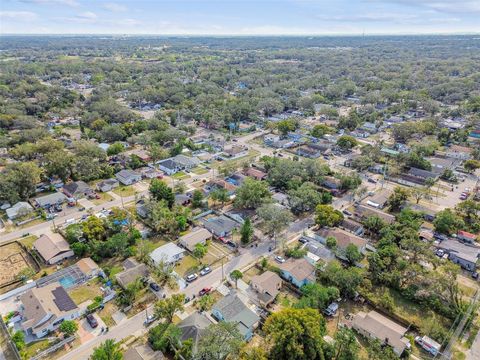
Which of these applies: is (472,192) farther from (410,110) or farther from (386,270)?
(410,110)

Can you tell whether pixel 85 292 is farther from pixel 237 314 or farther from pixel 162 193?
pixel 162 193

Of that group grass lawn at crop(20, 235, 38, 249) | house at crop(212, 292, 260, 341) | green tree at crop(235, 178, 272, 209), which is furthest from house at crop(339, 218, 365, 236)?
grass lawn at crop(20, 235, 38, 249)

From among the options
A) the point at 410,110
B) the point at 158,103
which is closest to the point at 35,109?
the point at 158,103

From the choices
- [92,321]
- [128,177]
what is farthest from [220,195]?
[92,321]

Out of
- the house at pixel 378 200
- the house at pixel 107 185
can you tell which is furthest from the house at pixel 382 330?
the house at pixel 107 185

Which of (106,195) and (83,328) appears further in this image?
(106,195)

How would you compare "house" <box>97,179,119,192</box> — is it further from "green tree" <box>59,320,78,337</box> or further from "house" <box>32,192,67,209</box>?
"green tree" <box>59,320,78,337</box>

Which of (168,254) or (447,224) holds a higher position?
(447,224)
